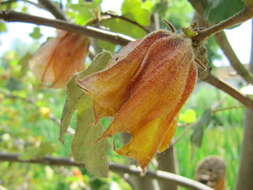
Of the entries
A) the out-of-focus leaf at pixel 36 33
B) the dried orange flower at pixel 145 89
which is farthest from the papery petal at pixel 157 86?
the out-of-focus leaf at pixel 36 33

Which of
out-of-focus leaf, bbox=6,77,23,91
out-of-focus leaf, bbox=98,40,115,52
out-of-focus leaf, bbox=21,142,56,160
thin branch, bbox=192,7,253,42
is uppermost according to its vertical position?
thin branch, bbox=192,7,253,42

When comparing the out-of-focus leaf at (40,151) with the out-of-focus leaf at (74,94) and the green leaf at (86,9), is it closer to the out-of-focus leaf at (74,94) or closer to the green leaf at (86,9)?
the green leaf at (86,9)

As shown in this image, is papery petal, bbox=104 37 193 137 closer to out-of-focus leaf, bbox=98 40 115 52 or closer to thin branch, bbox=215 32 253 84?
thin branch, bbox=215 32 253 84

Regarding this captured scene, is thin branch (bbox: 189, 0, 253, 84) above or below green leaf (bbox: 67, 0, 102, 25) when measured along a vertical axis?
above

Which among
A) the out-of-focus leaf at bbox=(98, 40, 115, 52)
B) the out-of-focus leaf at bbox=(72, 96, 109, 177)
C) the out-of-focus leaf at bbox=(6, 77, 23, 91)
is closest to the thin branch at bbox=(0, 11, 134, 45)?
the out-of-focus leaf at bbox=(72, 96, 109, 177)

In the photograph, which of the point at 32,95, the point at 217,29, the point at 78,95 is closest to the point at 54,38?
the point at 78,95
